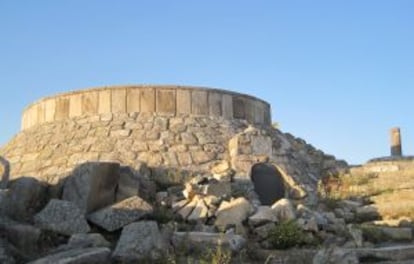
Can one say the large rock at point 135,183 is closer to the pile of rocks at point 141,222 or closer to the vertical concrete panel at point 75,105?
the pile of rocks at point 141,222

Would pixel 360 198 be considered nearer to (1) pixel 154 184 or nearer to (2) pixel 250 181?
(2) pixel 250 181

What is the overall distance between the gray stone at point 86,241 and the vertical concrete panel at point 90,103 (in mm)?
4804

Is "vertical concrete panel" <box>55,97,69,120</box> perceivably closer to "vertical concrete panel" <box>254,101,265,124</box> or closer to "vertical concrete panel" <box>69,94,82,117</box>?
"vertical concrete panel" <box>69,94,82,117</box>

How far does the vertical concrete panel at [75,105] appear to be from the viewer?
11227 mm

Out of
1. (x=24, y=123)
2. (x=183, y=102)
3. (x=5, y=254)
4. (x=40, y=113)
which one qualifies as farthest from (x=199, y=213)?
(x=24, y=123)

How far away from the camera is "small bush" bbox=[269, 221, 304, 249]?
7.27 meters

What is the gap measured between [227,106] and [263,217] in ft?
13.2

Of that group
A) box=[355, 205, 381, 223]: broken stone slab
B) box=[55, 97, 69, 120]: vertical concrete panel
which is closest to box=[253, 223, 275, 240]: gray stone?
box=[355, 205, 381, 223]: broken stone slab

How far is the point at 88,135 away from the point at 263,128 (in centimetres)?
374

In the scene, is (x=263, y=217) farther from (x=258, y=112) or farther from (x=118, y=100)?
(x=258, y=112)

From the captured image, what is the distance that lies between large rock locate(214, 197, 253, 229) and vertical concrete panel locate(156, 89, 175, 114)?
321 cm

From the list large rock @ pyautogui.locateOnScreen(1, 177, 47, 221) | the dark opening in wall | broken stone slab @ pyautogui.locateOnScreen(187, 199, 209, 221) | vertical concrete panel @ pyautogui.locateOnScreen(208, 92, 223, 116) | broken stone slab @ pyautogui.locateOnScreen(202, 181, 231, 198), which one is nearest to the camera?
large rock @ pyautogui.locateOnScreen(1, 177, 47, 221)

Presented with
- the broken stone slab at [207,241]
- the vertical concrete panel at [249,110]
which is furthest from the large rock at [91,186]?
the vertical concrete panel at [249,110]

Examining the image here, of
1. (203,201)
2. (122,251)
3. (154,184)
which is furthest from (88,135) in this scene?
(122,251)
